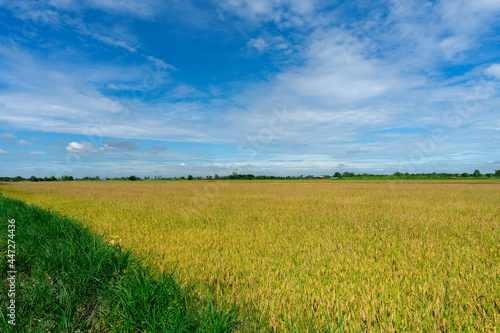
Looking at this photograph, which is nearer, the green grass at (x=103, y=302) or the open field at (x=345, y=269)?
the green grass at (x=103, y=302)

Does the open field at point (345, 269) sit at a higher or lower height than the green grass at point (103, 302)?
lower

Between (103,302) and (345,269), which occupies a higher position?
(103,302)

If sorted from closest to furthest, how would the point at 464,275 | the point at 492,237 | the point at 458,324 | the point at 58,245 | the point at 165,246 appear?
the point at 458,324 → the point at 464,275 → the point at 58,245 → the point at 165,246 → the point at 492,237

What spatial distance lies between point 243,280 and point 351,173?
10507 cm

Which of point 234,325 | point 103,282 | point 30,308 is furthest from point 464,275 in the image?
point 30,308

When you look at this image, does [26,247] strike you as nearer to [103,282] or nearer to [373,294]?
[103,282]

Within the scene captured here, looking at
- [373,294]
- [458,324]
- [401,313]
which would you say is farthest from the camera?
[373,294]

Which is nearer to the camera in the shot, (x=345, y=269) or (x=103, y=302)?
(x=103, y=302)

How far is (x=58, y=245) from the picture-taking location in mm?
4488

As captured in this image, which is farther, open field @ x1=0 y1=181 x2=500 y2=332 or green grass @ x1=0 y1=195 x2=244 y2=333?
open field @ x1=0 y1=181 x2=500 y2=332

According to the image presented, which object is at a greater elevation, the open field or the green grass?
the green grass

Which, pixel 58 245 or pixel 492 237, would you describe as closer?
pixel 58 245

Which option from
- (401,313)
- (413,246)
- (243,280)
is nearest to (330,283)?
(401,313)

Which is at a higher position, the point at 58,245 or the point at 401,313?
the point at 58,245
